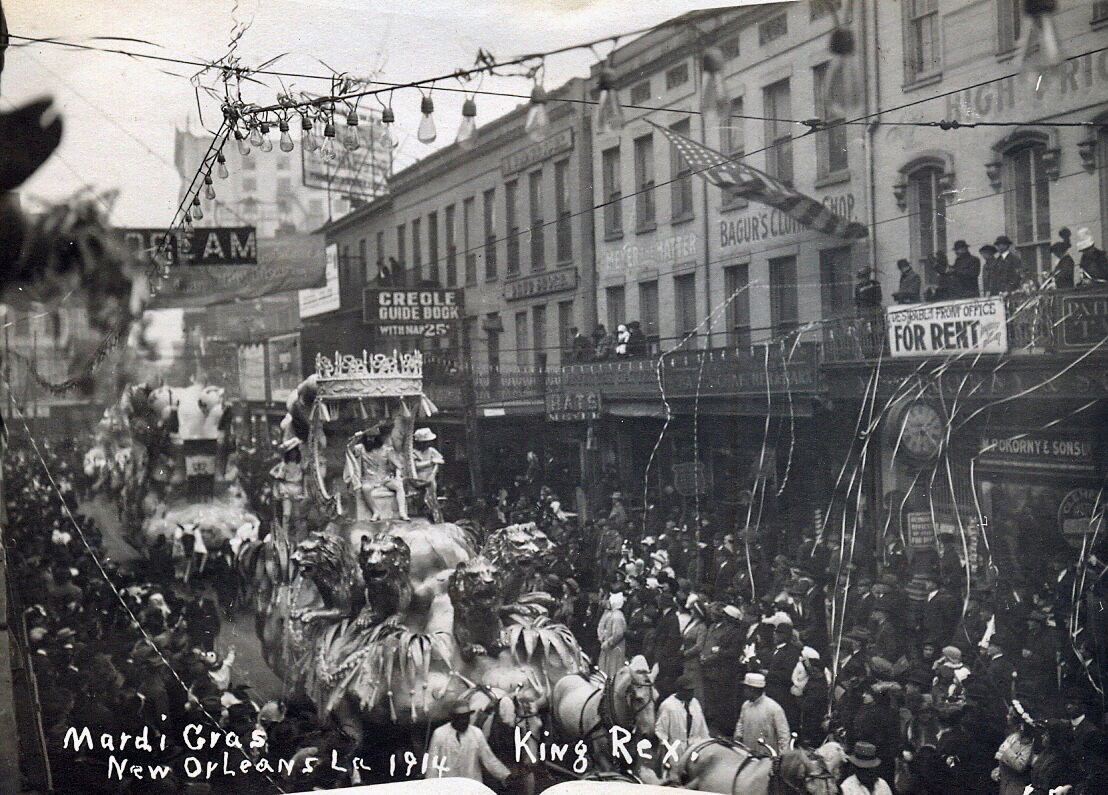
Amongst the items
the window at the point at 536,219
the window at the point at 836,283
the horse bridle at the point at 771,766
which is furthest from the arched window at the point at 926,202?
the horse bridle at the point at 771,766

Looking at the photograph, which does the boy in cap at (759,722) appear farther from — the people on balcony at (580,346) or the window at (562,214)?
the window at (562,214)

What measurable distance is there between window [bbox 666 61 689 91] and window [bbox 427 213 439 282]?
1088 mm

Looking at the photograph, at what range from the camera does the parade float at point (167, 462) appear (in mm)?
4199

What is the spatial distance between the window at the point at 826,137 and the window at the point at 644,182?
0.67m

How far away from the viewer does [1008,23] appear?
13.3ft

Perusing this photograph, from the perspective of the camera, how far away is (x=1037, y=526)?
4.09 metres

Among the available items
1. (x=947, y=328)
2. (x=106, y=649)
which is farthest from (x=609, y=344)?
(x=106, y=649)

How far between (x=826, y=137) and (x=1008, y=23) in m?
0.78

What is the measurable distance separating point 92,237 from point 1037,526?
3840mm

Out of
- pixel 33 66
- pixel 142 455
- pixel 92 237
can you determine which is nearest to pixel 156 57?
pixel 33 66

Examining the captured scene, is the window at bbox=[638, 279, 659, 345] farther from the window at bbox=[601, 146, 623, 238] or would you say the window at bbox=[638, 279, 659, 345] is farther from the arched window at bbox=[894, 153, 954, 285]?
the arched window at bbox=[894, 153, 954, 285]

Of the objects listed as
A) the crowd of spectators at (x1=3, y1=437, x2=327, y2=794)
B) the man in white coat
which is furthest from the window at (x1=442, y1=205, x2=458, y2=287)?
the man in white coat

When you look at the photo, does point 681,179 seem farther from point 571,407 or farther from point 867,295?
point 571,407

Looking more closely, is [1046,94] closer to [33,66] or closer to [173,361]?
[173,361]
